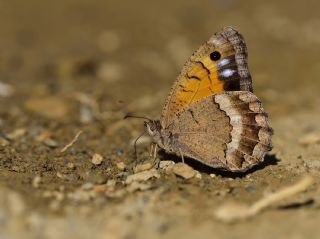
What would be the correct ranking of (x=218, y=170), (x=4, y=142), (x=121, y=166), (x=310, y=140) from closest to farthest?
(x=218, y=170)
(x=121, y=166)
(x=4, y=142)
(x=310, y=140)

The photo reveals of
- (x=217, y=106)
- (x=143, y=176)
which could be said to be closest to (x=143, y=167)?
(x=143, y=176)

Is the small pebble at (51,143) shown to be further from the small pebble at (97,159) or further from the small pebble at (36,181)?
the small pebble at (36,181)

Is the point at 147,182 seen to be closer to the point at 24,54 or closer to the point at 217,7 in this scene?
the point at 24,54

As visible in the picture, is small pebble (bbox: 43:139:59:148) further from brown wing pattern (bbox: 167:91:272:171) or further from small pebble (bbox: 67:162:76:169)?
brown wing pattern (bbox: 167:91:272:171)

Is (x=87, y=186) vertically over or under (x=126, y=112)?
under

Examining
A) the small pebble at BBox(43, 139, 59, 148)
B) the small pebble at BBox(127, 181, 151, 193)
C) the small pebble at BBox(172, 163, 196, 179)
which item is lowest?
the small pebble at BBox(127, 181, 151, 193)

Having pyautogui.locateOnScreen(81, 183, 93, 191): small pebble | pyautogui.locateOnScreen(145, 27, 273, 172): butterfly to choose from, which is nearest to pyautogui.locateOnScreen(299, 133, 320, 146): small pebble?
pyautogui.locateOnScreen(145, 27, 273, 172): butterfly

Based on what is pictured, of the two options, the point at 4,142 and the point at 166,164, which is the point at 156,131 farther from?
the point at 4,142
